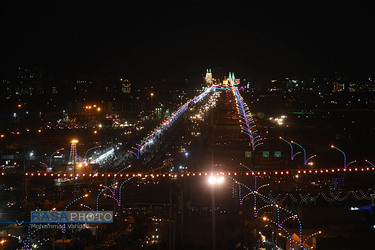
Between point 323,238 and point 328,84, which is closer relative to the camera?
point 323,238

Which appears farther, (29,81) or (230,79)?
(230,79)

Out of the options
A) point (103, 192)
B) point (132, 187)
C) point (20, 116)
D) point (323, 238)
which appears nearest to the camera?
point (323, 238)

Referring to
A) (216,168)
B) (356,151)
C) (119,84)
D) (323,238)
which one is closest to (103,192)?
(216,168)

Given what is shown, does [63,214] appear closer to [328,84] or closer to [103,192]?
[103,192]

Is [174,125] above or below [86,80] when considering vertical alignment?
below

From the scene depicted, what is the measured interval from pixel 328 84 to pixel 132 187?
5121 cm

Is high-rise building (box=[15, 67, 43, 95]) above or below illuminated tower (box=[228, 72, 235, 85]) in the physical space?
below

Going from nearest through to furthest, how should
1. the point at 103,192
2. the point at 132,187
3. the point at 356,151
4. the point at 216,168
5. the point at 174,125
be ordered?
the point at 103,192 < the point at 132,187 < the point at 216,168 < the point at 356,151 < the point at 174,125

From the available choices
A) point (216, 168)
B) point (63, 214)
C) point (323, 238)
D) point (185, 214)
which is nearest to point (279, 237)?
point (323, 238)

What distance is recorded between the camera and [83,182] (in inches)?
451

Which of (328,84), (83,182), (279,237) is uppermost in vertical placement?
(328,84)

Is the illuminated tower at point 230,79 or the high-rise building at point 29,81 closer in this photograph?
the high-rise building at point 29,81

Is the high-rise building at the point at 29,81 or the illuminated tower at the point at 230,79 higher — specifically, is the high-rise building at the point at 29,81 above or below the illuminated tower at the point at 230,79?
below

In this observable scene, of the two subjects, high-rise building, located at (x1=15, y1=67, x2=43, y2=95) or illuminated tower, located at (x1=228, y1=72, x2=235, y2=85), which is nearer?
high-rise building, located at (x1=15, y1=67, x2=43, y2=95)
